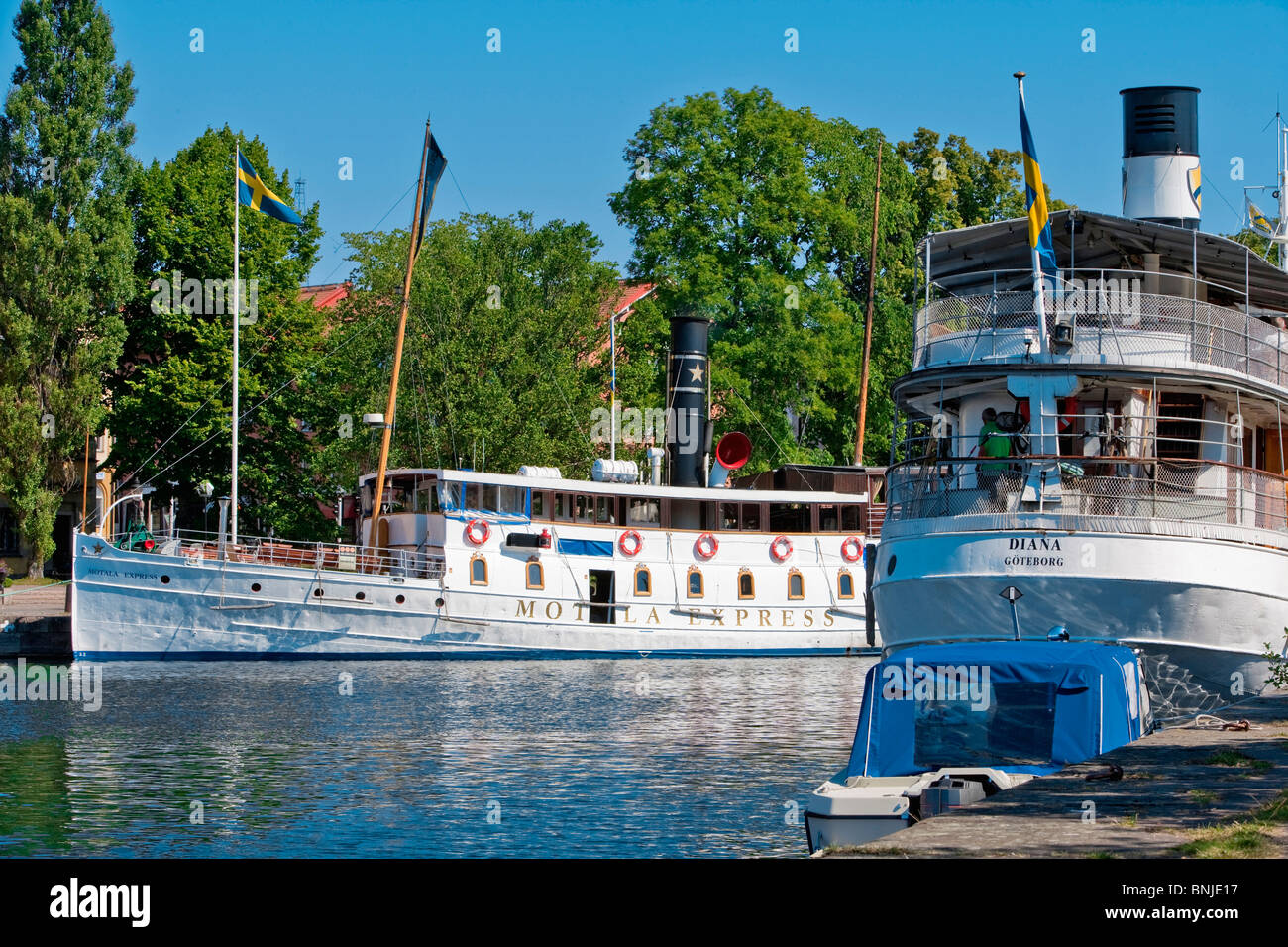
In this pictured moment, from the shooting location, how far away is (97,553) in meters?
40.7

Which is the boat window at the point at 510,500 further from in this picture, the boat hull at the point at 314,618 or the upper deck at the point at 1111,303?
the upper deck at the point at 1111,303

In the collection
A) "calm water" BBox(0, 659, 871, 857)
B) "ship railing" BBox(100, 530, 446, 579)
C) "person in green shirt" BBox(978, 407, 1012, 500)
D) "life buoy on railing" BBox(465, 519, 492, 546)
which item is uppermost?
"person in green shirt" BBox(978, 407, 1012, 500)

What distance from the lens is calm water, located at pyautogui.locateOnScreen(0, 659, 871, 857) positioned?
17.0 m

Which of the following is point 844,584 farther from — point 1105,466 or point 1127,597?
point 1127,597

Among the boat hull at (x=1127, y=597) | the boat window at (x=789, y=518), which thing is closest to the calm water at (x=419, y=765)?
the boat hull at (x=1127, y=597)

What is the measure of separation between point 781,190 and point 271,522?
22.6 meters

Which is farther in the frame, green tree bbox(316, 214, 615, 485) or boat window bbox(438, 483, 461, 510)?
green tree bbox(316, 214, 615, 485)

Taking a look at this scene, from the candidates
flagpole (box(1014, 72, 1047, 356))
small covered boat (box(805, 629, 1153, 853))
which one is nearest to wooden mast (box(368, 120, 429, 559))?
flagpole (box(1014, 72, 1047, 356))

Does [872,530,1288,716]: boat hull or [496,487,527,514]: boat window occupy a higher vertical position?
[496,487,527,514]: boat window

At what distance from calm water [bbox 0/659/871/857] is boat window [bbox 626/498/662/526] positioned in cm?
964

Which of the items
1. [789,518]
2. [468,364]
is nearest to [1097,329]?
[789,518]

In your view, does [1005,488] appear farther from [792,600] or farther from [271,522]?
[271,522]

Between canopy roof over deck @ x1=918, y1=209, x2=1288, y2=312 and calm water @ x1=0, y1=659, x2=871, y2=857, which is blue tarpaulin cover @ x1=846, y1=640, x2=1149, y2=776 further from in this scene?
canopy roof over deck @ x1=918, y1=209, x2=1288, y2=312
